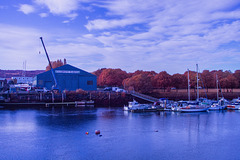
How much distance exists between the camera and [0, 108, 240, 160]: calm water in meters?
22.9

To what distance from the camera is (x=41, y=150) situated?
24.2m

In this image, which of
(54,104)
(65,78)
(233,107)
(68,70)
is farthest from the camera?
(68,70)

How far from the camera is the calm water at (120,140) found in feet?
75.0

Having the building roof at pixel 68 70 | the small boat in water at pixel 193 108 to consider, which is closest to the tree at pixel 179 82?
the building roof at pixel 68 70

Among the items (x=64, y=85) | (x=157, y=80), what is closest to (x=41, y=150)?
(x=64, y=85)

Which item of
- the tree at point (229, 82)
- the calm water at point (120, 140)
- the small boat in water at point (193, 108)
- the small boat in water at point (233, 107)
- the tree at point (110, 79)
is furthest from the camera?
the tree at point (110, 79)

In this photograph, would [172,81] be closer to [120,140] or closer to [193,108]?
[193,108]

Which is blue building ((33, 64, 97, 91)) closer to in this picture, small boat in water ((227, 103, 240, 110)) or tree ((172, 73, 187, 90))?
tree ((172, 73, 187, 90))

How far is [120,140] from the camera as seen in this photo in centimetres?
2773

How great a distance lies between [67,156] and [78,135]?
305 inches

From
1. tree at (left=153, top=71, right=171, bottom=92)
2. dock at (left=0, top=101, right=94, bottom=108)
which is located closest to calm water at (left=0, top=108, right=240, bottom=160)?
dock at (left=0, top=101, right=94, bottom=108)

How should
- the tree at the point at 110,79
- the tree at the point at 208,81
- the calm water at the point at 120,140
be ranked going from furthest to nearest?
the tree at the point at 110,79 → the tree at the point at 208,81 → the calm water at the point at 120,140

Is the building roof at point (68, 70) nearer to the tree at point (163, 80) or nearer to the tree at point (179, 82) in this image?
the tree at point (163, 80)

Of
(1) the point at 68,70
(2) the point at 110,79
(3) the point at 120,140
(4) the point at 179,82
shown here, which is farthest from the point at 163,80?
(3) the point at 120,140
